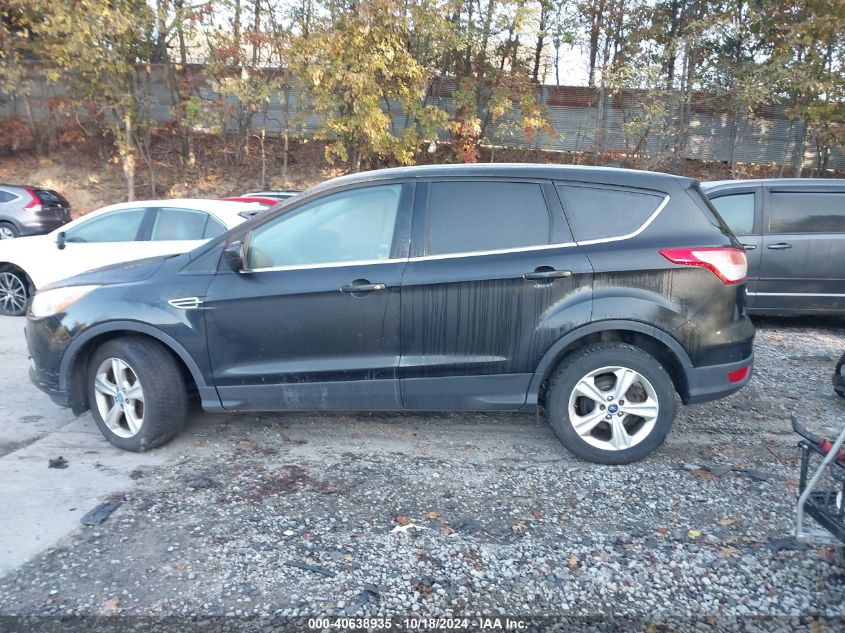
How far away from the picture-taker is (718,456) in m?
4.52

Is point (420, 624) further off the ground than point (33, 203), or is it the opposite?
point (33, 203)

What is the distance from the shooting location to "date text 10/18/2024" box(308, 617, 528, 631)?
2824 millimetres

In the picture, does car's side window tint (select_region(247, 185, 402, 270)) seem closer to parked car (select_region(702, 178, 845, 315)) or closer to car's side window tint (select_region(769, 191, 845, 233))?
parked car (select_region(702, 178, 845, 315))

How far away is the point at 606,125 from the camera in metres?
19.0

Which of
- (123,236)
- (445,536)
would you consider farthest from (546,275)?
(123,236)

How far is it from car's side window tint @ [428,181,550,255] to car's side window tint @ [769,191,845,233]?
194 inches

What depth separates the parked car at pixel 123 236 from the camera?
808cm

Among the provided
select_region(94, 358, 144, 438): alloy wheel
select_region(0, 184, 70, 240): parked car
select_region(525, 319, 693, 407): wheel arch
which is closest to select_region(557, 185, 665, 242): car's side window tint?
select_region(525, 319, 693, 407): wheel arch

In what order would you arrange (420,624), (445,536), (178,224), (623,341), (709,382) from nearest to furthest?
(420,624) < (445,536) < (709,382) < (623,341) < (178,224)

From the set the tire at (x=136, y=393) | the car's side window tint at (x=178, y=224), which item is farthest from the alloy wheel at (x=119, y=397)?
the car's side window tint at (x=178, y=224)

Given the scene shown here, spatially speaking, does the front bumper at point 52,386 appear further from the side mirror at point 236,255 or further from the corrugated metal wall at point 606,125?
the corrugated metal wall at point 606,125

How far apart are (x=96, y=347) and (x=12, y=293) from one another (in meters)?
5.43

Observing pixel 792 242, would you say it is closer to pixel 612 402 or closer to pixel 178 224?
pixel 612 402

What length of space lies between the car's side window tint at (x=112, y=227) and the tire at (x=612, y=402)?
19.9 feet
